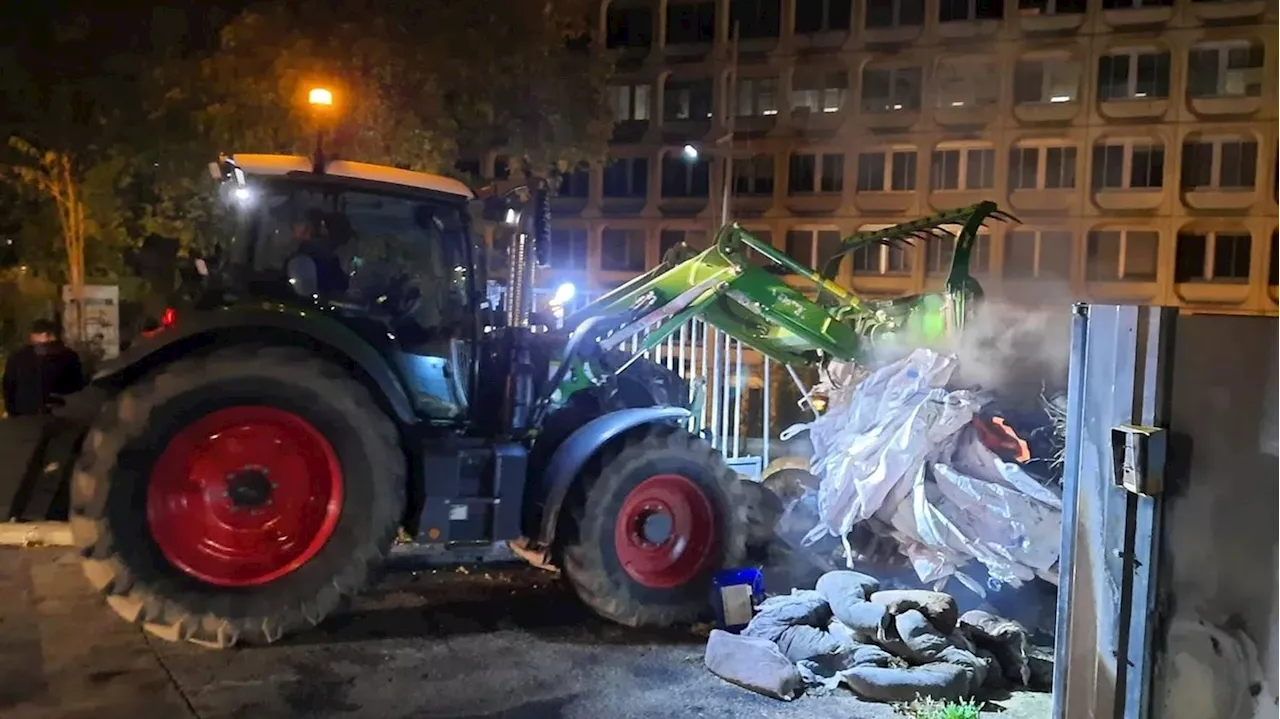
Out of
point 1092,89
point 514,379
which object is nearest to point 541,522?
point 514,379

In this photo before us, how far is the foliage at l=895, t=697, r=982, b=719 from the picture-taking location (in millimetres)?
4684

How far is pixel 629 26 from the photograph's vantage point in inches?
1507

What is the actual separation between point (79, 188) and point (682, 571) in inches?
537

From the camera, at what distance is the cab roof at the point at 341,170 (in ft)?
19.1

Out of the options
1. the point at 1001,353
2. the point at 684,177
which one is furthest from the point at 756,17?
the point at 1001,353

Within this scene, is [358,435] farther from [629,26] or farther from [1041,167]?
[629,26]

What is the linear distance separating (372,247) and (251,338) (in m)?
0.93

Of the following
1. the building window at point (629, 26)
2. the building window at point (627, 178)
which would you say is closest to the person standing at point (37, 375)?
the building window at point (627, 178)

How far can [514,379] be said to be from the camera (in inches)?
243

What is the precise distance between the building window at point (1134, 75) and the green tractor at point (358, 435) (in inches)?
1129

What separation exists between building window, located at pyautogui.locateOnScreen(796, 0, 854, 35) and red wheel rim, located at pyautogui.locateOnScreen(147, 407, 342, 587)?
31824 millimetres

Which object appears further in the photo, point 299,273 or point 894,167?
point 894,167

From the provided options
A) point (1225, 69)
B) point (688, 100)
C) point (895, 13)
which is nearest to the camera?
point (1225, 69)

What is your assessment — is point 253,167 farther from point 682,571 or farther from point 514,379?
point 682,571
